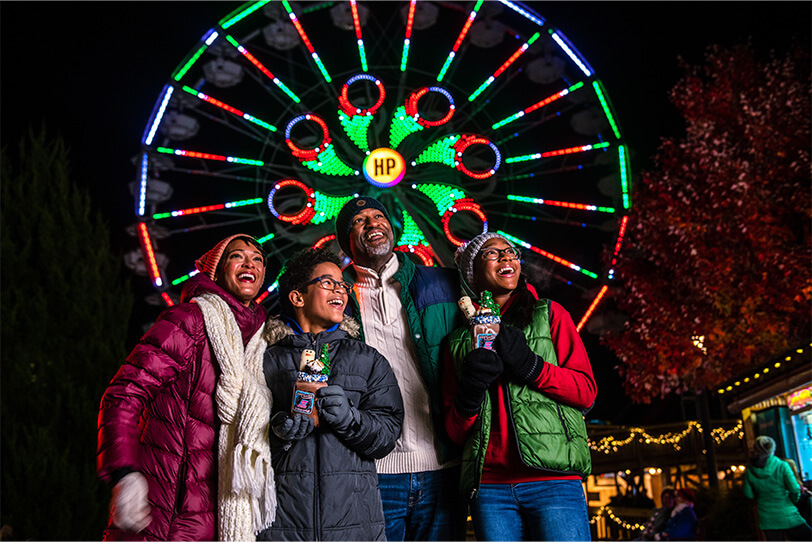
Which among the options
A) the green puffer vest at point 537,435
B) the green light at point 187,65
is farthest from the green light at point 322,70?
the green puffer vest at point 537,435

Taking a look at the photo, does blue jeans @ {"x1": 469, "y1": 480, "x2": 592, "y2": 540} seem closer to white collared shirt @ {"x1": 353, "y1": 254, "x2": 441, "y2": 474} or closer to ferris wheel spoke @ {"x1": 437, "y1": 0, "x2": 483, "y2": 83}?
white collared shirt @ {"x1": 353, "y1": 254, "x2": 441, "y2": 474}

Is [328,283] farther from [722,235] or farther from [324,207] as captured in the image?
[722,235]

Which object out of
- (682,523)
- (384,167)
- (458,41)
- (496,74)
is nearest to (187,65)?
(384,167)

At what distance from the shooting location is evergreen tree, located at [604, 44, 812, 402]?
10.2 m

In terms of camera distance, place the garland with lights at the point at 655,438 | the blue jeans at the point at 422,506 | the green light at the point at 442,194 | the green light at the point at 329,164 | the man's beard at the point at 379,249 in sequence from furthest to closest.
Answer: the garland with lights at the point at 655,438
the green light at the point at 329,164
the green light at the point at 442,194
the man's beard at the point at 379,249
the blue jeans at the point at 422,506

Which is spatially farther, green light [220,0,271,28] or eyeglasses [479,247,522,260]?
green light [220,0,271,28]

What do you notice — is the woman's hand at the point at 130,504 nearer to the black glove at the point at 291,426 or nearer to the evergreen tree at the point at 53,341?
the black glove at the point at 291,426

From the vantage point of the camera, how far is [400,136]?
9.54 m

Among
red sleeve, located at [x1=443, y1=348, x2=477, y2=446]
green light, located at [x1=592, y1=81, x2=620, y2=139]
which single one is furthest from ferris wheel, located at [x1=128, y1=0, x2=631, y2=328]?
red sleeve, located at [x1=443, y1=348, x2=477, y2=446]

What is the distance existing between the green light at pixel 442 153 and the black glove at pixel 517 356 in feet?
22.9

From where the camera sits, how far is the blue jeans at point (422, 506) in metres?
2.73

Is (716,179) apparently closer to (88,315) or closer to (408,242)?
(408,242)

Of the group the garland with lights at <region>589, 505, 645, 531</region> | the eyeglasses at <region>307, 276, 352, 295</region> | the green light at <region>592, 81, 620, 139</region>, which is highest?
the green light at <region>592, 81, 620, 139</region>

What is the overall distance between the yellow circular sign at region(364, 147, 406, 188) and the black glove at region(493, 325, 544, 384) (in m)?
6.86
